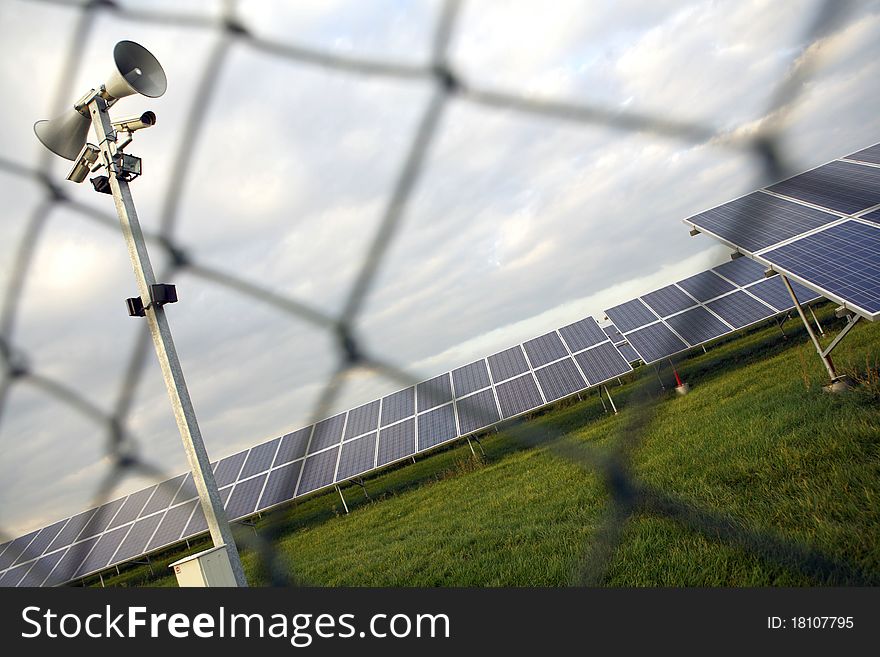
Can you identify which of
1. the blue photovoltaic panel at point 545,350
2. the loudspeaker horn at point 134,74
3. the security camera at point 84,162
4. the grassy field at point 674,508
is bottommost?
the grassy field at point 674,508

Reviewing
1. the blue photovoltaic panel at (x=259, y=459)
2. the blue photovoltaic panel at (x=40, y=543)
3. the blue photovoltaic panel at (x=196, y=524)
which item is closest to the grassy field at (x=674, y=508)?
the blue photovoltaic panel at (x=196, y=524)

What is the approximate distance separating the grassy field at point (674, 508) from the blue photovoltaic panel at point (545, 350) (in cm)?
468

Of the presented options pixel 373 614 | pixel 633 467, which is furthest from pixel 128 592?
pixel 633 467

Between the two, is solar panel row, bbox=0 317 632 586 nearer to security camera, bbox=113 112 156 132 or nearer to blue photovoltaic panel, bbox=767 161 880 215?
blue photovoltaic panel, bbox=767 161 880 215

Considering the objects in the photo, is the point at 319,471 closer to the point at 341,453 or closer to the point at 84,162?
the point at 341,453

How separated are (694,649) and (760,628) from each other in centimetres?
19

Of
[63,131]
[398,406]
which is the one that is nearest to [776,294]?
[398,406]

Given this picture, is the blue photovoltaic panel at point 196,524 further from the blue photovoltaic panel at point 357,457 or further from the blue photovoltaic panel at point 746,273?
the blue photovoltaic panel at point 746,273

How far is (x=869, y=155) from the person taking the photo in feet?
19.4

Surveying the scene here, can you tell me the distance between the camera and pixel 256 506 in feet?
35.6

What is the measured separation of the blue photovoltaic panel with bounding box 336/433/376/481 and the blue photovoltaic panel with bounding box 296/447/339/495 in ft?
0.59

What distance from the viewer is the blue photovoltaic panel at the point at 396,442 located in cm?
1117

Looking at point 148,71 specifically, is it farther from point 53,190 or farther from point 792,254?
point 792,254

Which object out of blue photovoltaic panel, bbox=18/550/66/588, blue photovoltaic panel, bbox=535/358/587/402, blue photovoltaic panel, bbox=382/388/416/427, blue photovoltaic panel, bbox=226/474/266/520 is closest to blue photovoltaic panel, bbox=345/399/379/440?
blue photovoltaic panel, bbox=382/388/416/427
